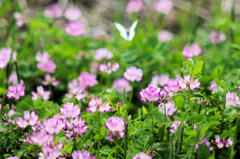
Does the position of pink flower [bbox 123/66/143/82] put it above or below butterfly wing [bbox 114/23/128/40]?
below

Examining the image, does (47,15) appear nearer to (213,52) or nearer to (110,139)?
(213,52)

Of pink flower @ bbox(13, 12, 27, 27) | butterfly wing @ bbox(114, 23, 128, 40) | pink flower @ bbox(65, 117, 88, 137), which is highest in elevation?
pink flower @ bbox(13, 12, 27, 27)

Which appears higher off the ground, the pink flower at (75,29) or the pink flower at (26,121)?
the pink flower at (75,29)

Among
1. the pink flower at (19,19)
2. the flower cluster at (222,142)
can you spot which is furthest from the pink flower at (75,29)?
the flower cluster at (222,142)

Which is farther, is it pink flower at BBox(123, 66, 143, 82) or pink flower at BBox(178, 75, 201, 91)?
pink flower at BBox(123, 66, 143, 82)

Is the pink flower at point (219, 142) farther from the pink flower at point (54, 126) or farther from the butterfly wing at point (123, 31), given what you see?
the butterfly wing at point (123, 31)

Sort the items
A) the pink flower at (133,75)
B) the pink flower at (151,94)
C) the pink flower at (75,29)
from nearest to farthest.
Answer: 1. the pink flower at (151,94)
2. the pink flower at (133,75)
3. the pink flower at (75,29)

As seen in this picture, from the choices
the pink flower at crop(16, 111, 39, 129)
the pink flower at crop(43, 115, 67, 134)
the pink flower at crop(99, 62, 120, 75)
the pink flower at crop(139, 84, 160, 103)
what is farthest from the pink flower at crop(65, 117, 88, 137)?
the pink flower at crop(99, 62, 120, 75)

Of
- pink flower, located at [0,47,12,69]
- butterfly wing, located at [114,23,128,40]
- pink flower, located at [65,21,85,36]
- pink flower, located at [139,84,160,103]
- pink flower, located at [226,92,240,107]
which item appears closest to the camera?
pink flower, located at [226,92,240,107]

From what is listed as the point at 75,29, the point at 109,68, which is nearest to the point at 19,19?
the point at 75,29

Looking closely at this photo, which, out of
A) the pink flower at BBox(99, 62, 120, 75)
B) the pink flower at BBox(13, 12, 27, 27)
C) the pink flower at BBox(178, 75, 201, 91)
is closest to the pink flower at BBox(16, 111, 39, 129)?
the pink flower at BBox(99, 62, 120, 75)

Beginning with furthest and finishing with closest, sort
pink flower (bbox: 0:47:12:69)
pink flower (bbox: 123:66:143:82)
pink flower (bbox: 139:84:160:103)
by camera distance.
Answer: pink flower (bbox: 0:47:12:69), pink flower (bbox: 123:66:143:82), pink flower (bbox: 139:84:160:103)

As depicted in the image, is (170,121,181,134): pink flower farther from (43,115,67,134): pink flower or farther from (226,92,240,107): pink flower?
(43,115,67,134): pink flower
